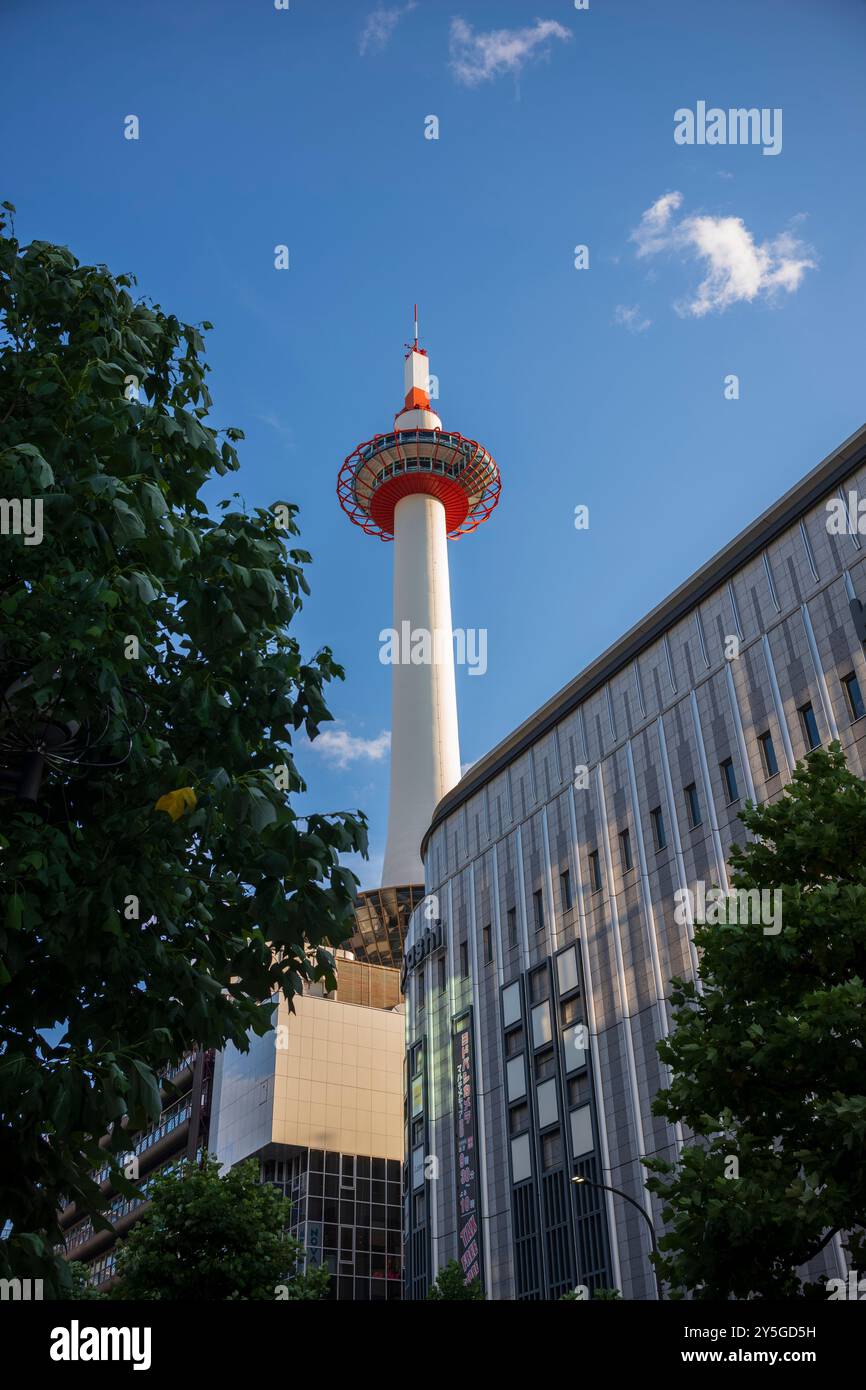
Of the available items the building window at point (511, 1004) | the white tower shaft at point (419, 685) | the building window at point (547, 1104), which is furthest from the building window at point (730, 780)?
the white tower shaft at point (419, 685)

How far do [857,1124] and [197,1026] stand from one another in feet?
26.5

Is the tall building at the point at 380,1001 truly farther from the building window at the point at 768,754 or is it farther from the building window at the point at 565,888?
the building window at the point at 768,754

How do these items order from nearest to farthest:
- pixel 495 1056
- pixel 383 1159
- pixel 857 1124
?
pixel 857 1124
pixel 495 1056
pixel 383 1159

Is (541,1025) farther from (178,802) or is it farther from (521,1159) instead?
(178,802)

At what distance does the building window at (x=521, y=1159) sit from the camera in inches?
1895

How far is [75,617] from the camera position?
8.61 metres

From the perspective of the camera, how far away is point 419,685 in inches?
4067


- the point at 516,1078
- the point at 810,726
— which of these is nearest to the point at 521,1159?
the point at 516,1078

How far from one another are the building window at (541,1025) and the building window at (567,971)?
145 centimetres

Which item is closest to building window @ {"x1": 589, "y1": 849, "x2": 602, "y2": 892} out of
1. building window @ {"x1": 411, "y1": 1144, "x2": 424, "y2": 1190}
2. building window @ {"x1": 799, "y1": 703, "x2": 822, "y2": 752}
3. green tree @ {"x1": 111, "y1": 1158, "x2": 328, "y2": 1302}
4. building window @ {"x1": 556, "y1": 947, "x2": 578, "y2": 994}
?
building window @ {"x1": 556, "y1": 947, "x2": 578, "y2": 994}
